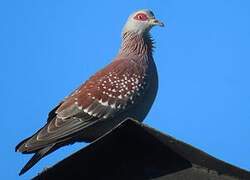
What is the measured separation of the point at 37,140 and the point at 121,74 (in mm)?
1876

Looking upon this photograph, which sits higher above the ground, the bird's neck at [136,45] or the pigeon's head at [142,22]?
the pigeon's head at [142,22]

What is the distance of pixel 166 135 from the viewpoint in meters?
4.03

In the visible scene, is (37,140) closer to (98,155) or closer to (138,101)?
(138,101)

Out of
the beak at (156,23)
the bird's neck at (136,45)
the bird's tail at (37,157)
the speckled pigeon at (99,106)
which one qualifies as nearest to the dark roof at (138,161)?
the bird's tail at (37,157)

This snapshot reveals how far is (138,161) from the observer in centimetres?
436

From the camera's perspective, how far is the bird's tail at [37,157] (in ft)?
20.9

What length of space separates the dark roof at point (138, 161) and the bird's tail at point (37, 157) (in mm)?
2324

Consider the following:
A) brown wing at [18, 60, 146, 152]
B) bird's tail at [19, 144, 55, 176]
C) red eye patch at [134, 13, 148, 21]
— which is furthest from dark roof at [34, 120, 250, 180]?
red eye patch at [134, 13, 148, 21]

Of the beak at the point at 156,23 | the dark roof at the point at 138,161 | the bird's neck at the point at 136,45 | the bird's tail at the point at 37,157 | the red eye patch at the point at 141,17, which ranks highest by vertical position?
the red eye patch at the point at 141,17

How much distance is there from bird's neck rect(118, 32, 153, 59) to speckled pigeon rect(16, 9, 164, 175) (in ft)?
1.12

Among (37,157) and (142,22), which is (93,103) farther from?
(142,22)

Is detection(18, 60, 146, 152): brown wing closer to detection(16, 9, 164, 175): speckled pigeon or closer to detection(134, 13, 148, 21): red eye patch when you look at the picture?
detection(16, 9, 164, 175): speckled pigeon

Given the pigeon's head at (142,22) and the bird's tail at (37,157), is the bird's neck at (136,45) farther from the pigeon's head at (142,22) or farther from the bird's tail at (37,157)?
the bird's tail at (37,157)

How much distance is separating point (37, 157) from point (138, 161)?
2826 millimetres
